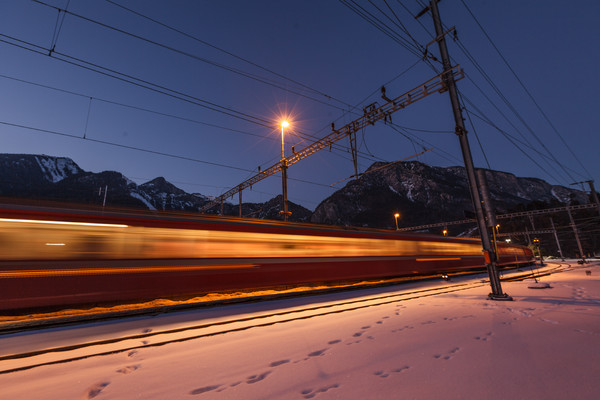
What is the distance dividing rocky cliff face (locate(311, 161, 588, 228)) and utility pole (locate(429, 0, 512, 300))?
10411 cm

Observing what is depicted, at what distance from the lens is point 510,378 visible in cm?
201

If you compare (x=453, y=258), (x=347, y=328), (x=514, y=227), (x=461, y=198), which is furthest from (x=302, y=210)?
(x=347, y=328)

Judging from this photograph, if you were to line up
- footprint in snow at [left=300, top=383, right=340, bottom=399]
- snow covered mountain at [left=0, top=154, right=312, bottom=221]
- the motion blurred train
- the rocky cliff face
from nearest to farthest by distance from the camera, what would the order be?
footprint in snow at [left=300, top=383, right=340, bottom=399]
the motion blurred train
the rocky cliff face
snow covered mountain at [left=0, top=154, right=312, bottom=221]

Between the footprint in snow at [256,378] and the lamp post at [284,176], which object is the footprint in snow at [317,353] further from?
the lamp post at [284,176]

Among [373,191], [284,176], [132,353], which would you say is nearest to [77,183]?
[373,191]

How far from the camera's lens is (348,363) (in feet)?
8.00

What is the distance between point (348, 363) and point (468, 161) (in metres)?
6.51

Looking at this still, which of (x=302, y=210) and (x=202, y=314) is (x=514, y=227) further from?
(x=302, y=210)

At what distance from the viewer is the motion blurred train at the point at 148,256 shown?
191 inches

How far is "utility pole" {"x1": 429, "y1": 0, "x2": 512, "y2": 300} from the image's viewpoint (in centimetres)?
603

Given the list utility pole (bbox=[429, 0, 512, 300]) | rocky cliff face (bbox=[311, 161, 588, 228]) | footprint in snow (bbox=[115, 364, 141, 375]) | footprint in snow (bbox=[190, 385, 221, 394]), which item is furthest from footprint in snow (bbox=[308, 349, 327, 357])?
rocky cliff face (bbox=[311, 161, 588, 228])

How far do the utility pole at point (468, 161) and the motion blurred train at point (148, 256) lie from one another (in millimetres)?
4136

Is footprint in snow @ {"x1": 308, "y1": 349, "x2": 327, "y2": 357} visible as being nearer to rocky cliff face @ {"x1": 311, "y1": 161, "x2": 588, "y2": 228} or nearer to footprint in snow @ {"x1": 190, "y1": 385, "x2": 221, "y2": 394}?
footprint in snow @ {"x1": 190, "y1": 385, "x2": 221, "y2": 394}

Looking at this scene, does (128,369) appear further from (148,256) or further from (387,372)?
(148,256)
